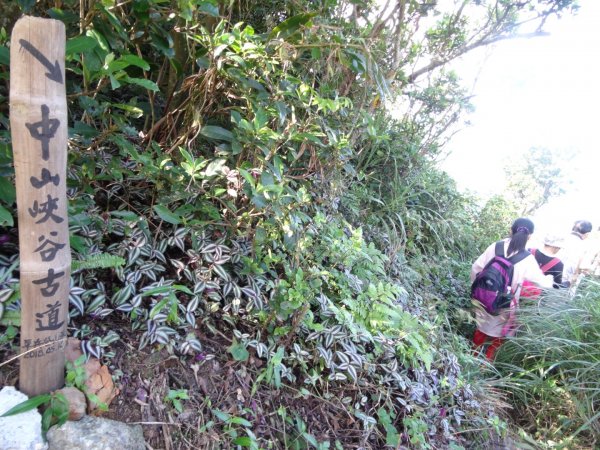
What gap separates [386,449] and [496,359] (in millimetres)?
2065

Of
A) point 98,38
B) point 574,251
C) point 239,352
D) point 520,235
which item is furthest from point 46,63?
point 574,251

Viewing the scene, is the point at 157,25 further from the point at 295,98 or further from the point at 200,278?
the point at 200,278

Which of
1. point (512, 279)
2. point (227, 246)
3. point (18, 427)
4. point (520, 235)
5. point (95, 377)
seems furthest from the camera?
point (512, 279)

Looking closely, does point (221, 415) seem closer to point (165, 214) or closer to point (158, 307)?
point (158, 307)

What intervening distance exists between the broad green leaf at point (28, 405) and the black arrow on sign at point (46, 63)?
1.02m

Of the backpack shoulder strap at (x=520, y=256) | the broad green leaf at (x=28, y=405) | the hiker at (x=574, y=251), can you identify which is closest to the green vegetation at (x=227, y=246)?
the broad green leaf at (x=28, y=405)

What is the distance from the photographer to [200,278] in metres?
1.79

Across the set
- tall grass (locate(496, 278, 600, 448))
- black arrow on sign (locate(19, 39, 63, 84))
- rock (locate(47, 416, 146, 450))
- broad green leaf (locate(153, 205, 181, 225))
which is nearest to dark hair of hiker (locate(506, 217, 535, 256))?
tall grass (locate(496, 278, 600, 448))

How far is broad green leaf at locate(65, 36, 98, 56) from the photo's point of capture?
1203mm

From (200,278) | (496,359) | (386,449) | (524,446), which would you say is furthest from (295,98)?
(496,359)

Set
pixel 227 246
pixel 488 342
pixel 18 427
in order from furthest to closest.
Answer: pixel 488 342 < pixel 227 246 < pixel 18 427

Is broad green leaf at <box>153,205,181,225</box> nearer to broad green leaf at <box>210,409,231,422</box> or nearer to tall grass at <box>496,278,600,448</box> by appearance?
broad green leaf at <box>210,409,231,422</box>

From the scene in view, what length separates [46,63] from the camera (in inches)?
41.5

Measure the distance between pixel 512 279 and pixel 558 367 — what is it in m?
0.79
